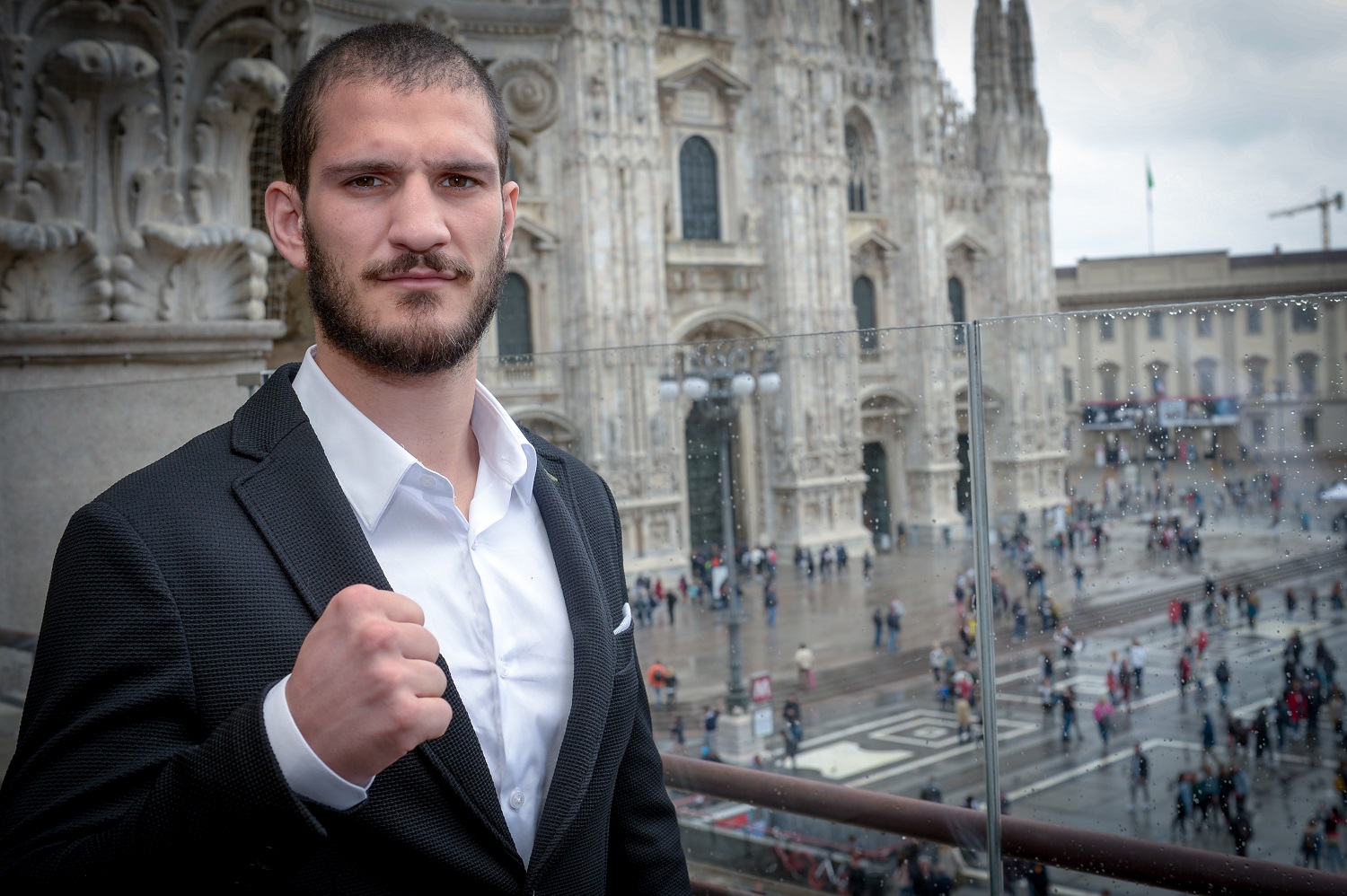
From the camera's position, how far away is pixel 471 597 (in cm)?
122

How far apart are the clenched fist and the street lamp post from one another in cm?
227

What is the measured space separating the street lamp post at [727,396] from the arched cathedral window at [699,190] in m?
19.6

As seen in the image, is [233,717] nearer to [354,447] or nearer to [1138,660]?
[354,447]

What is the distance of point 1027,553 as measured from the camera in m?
2.71

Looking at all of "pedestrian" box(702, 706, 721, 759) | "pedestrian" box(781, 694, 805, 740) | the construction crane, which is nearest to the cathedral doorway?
"pedestrian" box(781, 694, 805, 740)

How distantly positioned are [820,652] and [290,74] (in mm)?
2521

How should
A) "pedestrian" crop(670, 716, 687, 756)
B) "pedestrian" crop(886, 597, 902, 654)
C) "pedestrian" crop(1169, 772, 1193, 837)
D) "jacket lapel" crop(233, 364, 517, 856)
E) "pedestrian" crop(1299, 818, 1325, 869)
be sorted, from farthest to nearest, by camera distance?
"pedestrian" crop(670, 716, 687, 756) < "pedestrian" crop(886, 597, 902, 654) < "pedestrian" crop(1169, 772, 1193, 837) < "pedestrian" crop(1299, 818, 1325, 869) < "jacket lapel" crop(233, 364, 517, 856)

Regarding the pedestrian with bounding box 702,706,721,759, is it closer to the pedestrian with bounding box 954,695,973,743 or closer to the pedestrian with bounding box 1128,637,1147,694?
the pedestrian with bounding box 954,695,973,743

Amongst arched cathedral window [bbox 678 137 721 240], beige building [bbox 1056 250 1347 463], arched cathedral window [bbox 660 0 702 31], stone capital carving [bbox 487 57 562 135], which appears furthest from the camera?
arched cathedral window [bbox 678 137 721 240]

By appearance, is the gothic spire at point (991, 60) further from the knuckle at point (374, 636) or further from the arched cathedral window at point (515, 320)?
the knuckle at point (374, 636)

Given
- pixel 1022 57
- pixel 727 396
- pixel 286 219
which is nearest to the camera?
pixel 286 219

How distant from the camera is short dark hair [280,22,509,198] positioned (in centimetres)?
114

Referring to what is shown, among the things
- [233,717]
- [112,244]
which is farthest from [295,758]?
[112,244]

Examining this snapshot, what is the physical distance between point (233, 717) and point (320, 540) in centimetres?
25
